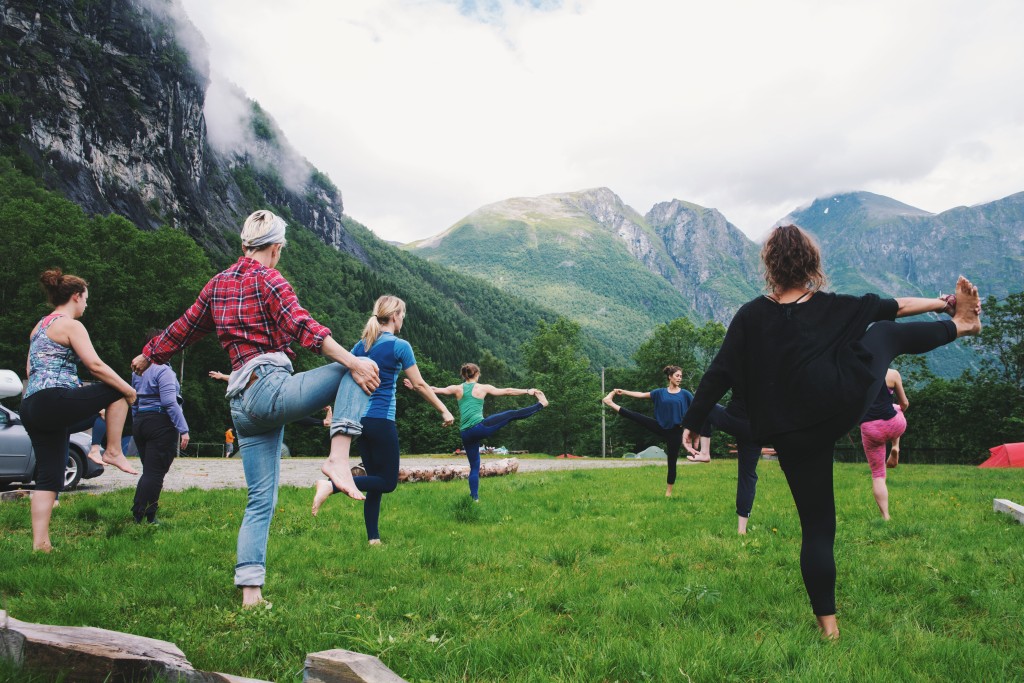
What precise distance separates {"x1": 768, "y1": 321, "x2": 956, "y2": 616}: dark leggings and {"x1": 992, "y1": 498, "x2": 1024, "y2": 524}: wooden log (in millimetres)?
6632

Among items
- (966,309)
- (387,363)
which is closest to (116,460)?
(387,363)

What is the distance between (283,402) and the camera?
4.00 m

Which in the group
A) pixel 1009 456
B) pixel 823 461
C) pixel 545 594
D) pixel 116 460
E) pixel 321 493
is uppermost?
pixel 823 461

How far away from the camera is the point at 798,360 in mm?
3713

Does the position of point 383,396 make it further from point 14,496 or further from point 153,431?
point 14,496

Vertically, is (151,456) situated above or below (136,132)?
below

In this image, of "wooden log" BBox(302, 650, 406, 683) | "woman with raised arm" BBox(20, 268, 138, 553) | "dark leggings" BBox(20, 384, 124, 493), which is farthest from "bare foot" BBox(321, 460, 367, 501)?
"dark leggings" BBox(20, 384, 124, 493)

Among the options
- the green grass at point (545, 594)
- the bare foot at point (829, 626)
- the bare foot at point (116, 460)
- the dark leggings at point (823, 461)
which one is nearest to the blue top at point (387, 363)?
the green grass at point (545, 594)

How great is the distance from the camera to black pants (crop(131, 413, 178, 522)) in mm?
7781

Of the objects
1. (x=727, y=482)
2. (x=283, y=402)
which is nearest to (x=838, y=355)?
(x=283, y=402)

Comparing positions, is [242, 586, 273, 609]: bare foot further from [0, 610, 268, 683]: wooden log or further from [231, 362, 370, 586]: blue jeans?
[0, 610, 268, 683]: wooden log

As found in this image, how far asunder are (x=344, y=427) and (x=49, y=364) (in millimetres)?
3497

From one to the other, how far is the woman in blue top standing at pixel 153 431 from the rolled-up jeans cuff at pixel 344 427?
178 inches

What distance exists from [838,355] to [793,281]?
615mm
